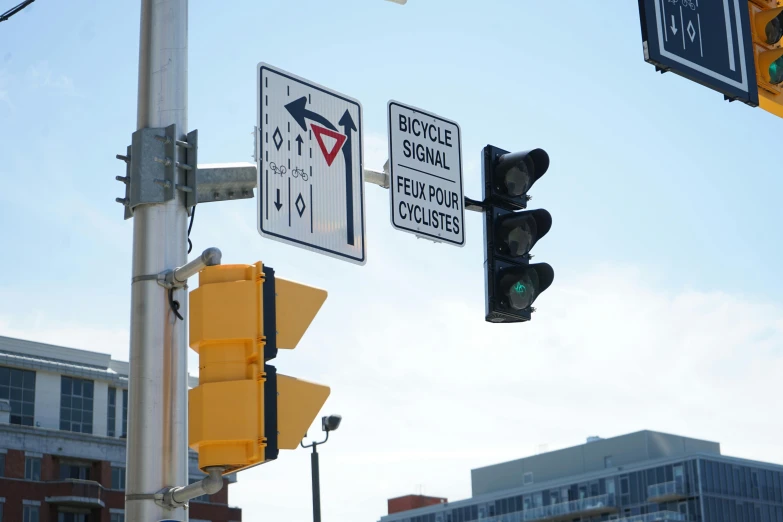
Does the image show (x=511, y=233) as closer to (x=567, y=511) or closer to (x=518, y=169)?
(x=518, y=169)

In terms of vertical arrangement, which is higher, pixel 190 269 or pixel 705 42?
pixel 705 42

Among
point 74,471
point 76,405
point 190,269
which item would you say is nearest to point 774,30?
point 190,269

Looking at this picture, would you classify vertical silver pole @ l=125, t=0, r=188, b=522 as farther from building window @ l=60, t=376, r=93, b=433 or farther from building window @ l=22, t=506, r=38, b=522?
building window @ l=60, t=376, r=93, b=433

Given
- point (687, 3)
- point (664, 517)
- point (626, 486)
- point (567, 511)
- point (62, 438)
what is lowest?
point (687, 3)

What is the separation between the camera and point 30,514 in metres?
59.8

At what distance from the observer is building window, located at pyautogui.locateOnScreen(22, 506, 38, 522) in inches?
2348

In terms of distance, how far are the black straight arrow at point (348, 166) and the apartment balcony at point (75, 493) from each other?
56.4 m

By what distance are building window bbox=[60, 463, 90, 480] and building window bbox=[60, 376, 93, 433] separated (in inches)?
79.0

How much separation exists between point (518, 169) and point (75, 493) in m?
55.9

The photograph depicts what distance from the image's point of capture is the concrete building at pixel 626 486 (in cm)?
10194

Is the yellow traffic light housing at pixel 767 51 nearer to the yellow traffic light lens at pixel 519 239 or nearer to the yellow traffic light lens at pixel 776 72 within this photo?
the yellow traffic light lens at pixel 776 72

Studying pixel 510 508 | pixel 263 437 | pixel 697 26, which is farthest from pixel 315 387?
pixel 510 508

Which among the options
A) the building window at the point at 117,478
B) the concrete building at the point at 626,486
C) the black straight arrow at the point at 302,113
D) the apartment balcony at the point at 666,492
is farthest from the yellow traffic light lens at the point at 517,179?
the apartment balcony at the point at 666,492

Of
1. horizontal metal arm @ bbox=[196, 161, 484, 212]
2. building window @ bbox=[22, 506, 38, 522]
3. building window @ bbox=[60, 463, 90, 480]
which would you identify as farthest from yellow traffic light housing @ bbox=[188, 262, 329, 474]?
building window @ bbox=[60, 463, 90, 480]
